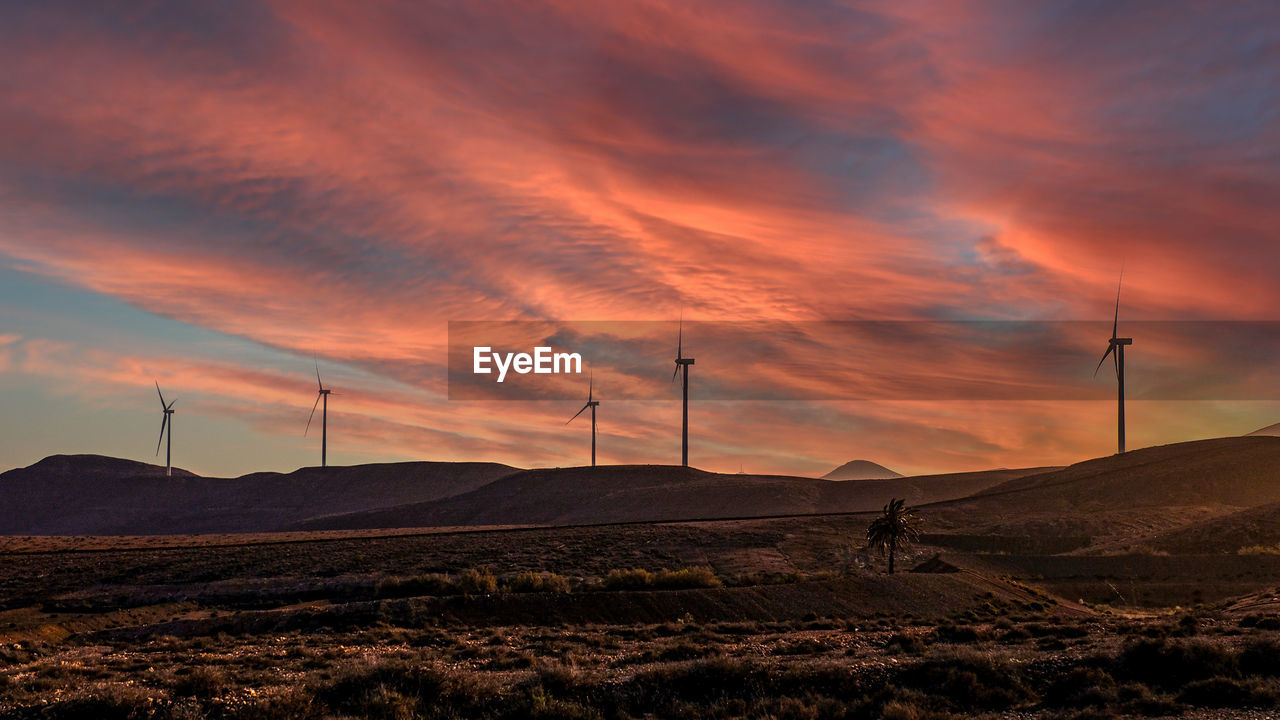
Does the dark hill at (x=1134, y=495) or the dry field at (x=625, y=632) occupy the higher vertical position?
the dark hill at (x=1134, y=495)

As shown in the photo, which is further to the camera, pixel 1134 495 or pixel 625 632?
pixel 1134 495

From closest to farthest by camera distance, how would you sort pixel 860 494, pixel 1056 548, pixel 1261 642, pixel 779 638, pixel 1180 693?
pixel 1180 693, pixel 1261 642, pixel 779 638, pixel 1056 548, pixel 860 494

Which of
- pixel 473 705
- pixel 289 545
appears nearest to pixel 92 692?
pixel 473 705

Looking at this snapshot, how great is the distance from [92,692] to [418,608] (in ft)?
87.8

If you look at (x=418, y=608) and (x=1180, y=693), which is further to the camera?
(x=418, y=608)

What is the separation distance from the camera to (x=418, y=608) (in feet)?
166

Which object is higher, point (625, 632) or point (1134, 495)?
point (1134, 495)

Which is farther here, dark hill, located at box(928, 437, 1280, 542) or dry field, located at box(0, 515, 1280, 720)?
dark hill, located at box(928, 437, 1280, 542)

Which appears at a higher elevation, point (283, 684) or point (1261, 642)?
point (1261, 642)

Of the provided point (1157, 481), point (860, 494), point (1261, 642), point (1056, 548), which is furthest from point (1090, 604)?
point (860, 494)

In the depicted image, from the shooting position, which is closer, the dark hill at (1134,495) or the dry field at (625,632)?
the dry field at (625,632)

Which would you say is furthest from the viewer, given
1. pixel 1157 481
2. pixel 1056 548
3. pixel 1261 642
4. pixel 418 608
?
pixel 1157 481

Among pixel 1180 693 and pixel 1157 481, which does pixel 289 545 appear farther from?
pixel 1157 481

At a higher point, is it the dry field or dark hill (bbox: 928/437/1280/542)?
dark hill (bbox: 928/437/1280/542)
